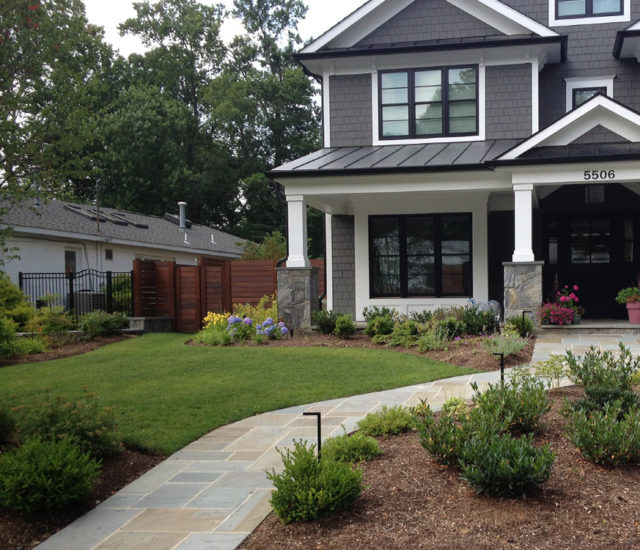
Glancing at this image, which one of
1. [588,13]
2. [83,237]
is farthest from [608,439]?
[83,237]

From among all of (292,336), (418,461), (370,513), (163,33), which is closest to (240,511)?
(370,513)

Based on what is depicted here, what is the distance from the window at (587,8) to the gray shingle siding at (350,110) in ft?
14.9

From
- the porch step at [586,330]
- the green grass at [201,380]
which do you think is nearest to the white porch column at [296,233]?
the green grass at [201,380]

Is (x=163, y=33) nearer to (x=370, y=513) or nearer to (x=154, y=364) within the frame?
(x=154, y=364)

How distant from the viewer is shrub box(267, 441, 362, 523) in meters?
A: 3.90

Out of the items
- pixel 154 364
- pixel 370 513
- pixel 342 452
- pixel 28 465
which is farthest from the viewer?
pixel 154 364

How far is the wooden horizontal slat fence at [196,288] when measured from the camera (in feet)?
54.1

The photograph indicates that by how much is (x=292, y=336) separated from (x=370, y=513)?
8738mm

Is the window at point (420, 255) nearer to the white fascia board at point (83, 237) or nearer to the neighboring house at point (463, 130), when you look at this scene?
the neighboring house at point (463, 130)

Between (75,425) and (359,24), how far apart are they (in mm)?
12448

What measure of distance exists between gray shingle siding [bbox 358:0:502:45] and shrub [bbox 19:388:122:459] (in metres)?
12.1

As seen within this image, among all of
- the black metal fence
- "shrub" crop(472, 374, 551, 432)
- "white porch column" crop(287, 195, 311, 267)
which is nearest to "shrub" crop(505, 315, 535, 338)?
"white porch column" crop(287, 195, 311, 267)

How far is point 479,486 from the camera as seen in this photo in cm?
405

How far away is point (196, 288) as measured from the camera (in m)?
16.7
